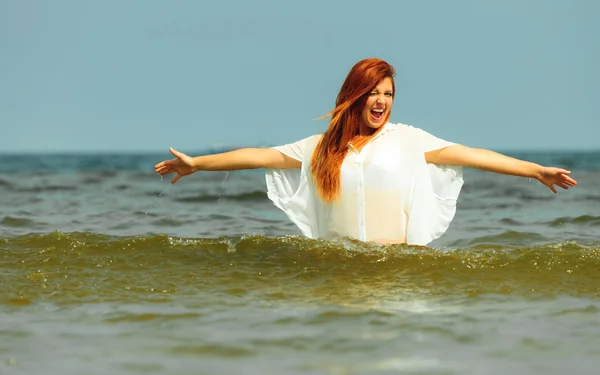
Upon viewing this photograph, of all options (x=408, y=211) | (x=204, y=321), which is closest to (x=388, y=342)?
(x=204, y=321)

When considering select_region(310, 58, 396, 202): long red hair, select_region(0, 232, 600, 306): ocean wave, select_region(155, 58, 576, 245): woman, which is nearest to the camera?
select_region(0, 232, 600, 306): ocean wave

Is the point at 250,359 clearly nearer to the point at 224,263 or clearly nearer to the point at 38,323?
the point at 38,323

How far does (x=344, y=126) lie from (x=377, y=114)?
28 centimetres

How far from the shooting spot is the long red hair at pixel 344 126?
617cm

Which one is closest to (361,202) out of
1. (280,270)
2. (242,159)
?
(280,270)

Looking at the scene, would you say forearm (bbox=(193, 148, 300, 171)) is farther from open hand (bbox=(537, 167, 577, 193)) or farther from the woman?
open hand (bbox=(537, 167, 577, 193))

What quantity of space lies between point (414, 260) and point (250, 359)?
2833 millimetres

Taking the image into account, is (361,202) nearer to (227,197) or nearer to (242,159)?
(242,159)

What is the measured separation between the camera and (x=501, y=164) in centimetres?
628

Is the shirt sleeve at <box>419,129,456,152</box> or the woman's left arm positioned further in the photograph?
the shirt sleeve at <box>419,129,456,152</box>

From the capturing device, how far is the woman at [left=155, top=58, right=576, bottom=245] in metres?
6.28

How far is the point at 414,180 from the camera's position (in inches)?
253

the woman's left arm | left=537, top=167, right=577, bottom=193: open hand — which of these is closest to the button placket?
the woman's left arm

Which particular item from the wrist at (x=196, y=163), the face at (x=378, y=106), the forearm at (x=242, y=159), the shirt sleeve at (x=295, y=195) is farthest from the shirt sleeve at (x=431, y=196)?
the wrist at (x=196, y=163)
